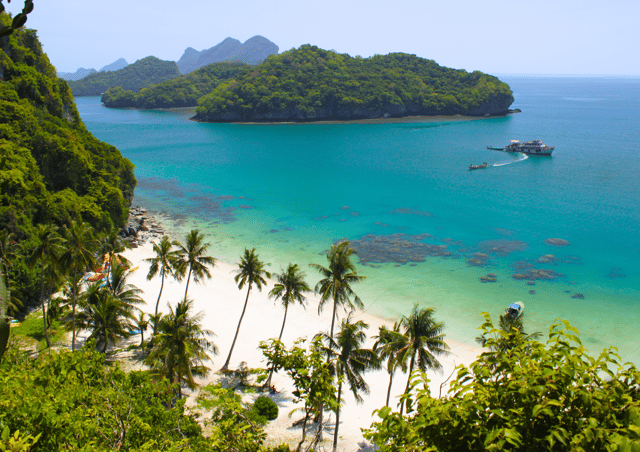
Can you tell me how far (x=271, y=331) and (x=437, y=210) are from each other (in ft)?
151

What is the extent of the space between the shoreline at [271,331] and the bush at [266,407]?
0.46 m

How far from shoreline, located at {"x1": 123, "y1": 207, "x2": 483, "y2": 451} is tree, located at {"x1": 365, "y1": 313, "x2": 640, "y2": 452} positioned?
16.9m

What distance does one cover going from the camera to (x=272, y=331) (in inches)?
1473

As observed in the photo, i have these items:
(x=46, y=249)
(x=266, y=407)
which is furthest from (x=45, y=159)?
(x=266, y=407)

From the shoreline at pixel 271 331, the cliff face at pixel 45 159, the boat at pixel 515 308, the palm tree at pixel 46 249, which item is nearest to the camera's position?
the shoreline at pixel 271 331

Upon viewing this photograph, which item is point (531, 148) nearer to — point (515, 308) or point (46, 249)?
point (515, 308)

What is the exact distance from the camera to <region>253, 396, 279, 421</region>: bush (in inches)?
1008

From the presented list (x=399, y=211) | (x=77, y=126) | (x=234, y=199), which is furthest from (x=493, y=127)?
(x=77, y=126)

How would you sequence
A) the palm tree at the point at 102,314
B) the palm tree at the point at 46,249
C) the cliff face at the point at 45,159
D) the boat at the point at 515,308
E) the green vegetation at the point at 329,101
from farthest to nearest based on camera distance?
the green vegetation at the point at 329,101, the cliff face at the point at 45,159, the boat at the point at 515,308, the palm tree at the point at 102,314, the palm tree at the point at 46,249

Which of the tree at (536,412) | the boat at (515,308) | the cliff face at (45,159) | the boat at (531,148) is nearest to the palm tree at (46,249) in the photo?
the cliff face at (45,159)

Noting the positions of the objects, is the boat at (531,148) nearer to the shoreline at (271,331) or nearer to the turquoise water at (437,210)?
the turquoise water at (437,210)

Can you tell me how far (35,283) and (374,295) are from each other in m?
32.0

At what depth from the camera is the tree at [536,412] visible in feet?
18.0

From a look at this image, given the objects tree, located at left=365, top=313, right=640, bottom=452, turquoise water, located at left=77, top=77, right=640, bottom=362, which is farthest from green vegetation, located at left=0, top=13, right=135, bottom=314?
tree, located at left=365, top=313, right=640, bottom=452
